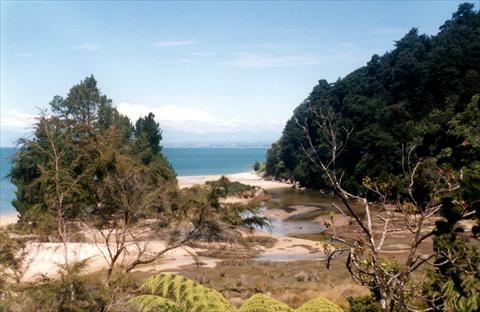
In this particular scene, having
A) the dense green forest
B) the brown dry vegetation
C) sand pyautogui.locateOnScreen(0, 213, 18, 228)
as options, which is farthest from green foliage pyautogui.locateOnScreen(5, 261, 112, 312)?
sand pyautogui.locateOnScreen(0, 213, 18, 228)

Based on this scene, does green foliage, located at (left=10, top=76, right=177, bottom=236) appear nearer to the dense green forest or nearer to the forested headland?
the forested headland

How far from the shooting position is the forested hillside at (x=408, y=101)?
150ft

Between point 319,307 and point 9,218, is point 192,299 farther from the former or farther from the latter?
point 9,218

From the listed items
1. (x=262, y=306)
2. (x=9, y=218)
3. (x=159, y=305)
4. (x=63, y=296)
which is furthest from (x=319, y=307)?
(x=9, y=218)

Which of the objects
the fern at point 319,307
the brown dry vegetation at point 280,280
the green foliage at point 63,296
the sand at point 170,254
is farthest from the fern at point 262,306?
the sand at point 170,254

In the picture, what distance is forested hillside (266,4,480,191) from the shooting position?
4578cm

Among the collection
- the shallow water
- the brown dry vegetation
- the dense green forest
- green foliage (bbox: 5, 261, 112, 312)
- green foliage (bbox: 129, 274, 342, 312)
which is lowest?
A: the shallow water

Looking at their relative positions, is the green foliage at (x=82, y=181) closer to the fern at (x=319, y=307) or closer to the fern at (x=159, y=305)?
the fern at (x=159, y=305)

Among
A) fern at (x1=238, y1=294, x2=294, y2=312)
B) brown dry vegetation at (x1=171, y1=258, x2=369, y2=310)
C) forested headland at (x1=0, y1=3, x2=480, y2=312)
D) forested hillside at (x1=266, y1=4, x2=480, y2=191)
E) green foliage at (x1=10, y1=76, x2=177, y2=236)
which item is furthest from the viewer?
forested hillside at (x1=266, y1=4, x2=480, y2=191)

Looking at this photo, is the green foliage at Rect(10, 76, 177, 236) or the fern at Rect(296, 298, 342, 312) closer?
the fern at Rect(296, 298, 342, 312)

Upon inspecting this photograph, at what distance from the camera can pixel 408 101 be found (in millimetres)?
56594

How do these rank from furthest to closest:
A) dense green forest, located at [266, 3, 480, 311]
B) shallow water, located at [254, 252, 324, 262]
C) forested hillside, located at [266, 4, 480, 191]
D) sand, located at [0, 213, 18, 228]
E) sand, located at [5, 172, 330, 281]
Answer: sand, located at [0, 213, 18, 228], forested hillside, located at [266, 4, 480, 191], dense green forest, located at [266, 3, 480, 311], shallow water, located at [254, 252, 324, 262], sand, located at [5, 172, 330, 281]

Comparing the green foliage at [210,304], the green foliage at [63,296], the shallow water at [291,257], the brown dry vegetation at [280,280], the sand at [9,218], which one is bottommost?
the sand at [9,218]

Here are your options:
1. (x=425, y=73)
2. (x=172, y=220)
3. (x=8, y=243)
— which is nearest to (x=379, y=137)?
(x=425, y=73)
